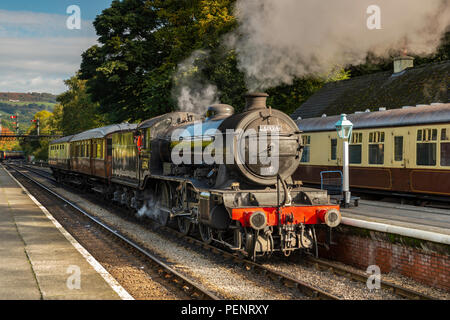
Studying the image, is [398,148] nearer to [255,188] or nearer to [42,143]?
[255,188]

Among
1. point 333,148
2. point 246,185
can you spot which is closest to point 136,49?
point 333,148

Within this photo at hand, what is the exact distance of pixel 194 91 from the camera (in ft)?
59.4

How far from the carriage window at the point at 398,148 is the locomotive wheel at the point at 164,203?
23.6ft

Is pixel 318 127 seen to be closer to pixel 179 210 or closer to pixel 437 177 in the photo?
pixel 437 177

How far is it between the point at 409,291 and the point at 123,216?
11319 mm

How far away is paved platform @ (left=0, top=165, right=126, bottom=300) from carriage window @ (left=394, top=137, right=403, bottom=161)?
984cm

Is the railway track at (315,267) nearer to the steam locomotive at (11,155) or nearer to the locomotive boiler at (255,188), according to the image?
the locomotive boiler at (255,188)

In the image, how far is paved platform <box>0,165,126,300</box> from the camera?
6961mm

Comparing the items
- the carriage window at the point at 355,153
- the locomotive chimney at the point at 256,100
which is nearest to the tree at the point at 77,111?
the carriage window at the point at 355,153

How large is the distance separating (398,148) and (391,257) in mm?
6925

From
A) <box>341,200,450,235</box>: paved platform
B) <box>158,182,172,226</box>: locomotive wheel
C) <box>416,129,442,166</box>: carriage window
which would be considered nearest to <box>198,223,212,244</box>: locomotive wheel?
<box>158,182,172,226</box>: locomotive wheel

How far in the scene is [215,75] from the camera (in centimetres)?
1936

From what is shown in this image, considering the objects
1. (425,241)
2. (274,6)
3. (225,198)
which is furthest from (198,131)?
(425,241)

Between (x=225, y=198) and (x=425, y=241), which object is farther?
(x=225, y=198)
